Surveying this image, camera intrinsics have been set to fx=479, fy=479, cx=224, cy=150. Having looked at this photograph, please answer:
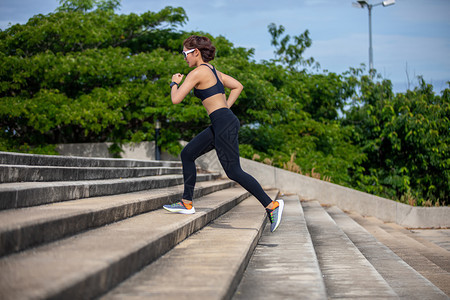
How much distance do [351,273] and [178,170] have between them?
6229 millimetres

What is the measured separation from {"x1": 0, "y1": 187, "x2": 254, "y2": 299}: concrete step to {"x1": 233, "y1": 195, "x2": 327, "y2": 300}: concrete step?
634 millimetres

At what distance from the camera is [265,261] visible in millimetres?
3775

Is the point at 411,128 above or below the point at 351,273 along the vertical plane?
above

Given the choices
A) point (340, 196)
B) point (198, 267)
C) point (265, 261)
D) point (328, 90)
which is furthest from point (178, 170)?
point (328, 90)

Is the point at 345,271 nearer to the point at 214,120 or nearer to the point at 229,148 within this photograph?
the point at 229,148

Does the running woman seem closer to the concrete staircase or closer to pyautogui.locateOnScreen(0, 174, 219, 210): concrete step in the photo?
the concrete staircase

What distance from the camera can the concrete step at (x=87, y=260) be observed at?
1.93 meters

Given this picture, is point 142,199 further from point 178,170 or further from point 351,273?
point 178,170

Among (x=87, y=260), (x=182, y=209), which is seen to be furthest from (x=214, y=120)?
(x=87, y=260)

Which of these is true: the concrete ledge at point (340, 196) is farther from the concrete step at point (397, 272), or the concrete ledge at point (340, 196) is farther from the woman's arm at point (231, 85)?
the woman's arm at point (231, 85)

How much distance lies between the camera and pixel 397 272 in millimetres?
4504

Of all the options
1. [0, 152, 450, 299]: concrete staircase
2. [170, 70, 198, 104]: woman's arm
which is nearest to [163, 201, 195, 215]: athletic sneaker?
[0, 152, 450, 299]: concrete staircase

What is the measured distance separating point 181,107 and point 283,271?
9.99 metres

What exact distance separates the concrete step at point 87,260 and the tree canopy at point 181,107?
30.4 ft
